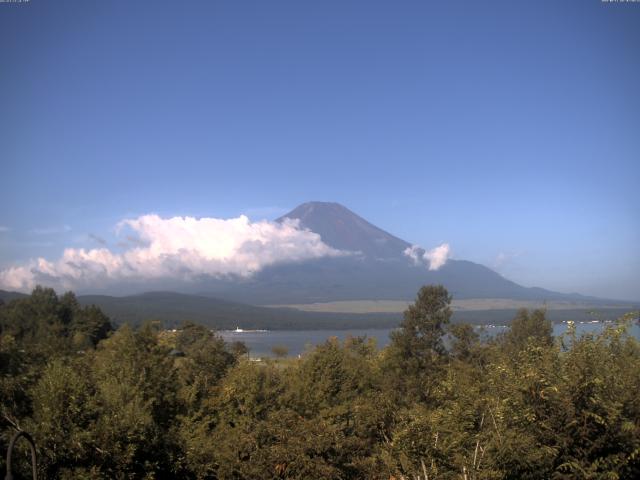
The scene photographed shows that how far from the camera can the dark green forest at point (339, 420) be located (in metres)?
9.38

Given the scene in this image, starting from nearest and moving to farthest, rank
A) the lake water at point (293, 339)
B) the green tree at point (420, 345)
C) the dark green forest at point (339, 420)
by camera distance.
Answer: the dark green forest at point (339, 420)
the green tree at point (420, 345)
the lake water at point (293, 339)

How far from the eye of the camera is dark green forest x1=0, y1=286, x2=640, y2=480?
30.8 ft

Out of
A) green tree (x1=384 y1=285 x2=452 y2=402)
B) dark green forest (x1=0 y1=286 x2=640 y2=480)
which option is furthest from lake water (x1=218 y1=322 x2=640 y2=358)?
dark green forest (x1=0 y1=286 x2=640 y2=480)

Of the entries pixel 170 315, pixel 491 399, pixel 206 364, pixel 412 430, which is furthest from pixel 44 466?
pixel 170 315

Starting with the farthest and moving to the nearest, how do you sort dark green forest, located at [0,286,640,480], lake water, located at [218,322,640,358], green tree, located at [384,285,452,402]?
lake water, located at [218,322,640,358] → green tree, located at [384,285,452,402] → dark green forest, located at [0,286,640,480]

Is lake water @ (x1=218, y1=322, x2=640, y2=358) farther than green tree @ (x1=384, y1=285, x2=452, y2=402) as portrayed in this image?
Yes

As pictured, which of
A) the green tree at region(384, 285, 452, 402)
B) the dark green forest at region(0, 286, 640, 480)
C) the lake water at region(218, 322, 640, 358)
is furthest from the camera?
the lake water at region(218, 322, 640, 358)

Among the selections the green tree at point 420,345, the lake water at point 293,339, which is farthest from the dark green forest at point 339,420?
the lake water at point 293,339

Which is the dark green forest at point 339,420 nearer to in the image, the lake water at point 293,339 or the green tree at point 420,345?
the green tree at point 420,345

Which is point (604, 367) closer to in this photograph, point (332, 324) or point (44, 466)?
point (44, 466)

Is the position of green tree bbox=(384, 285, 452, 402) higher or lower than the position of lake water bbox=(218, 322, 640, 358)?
higher

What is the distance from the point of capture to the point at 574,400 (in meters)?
9.45

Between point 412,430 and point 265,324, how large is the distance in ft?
602

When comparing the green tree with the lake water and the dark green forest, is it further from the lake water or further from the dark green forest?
the lake water
